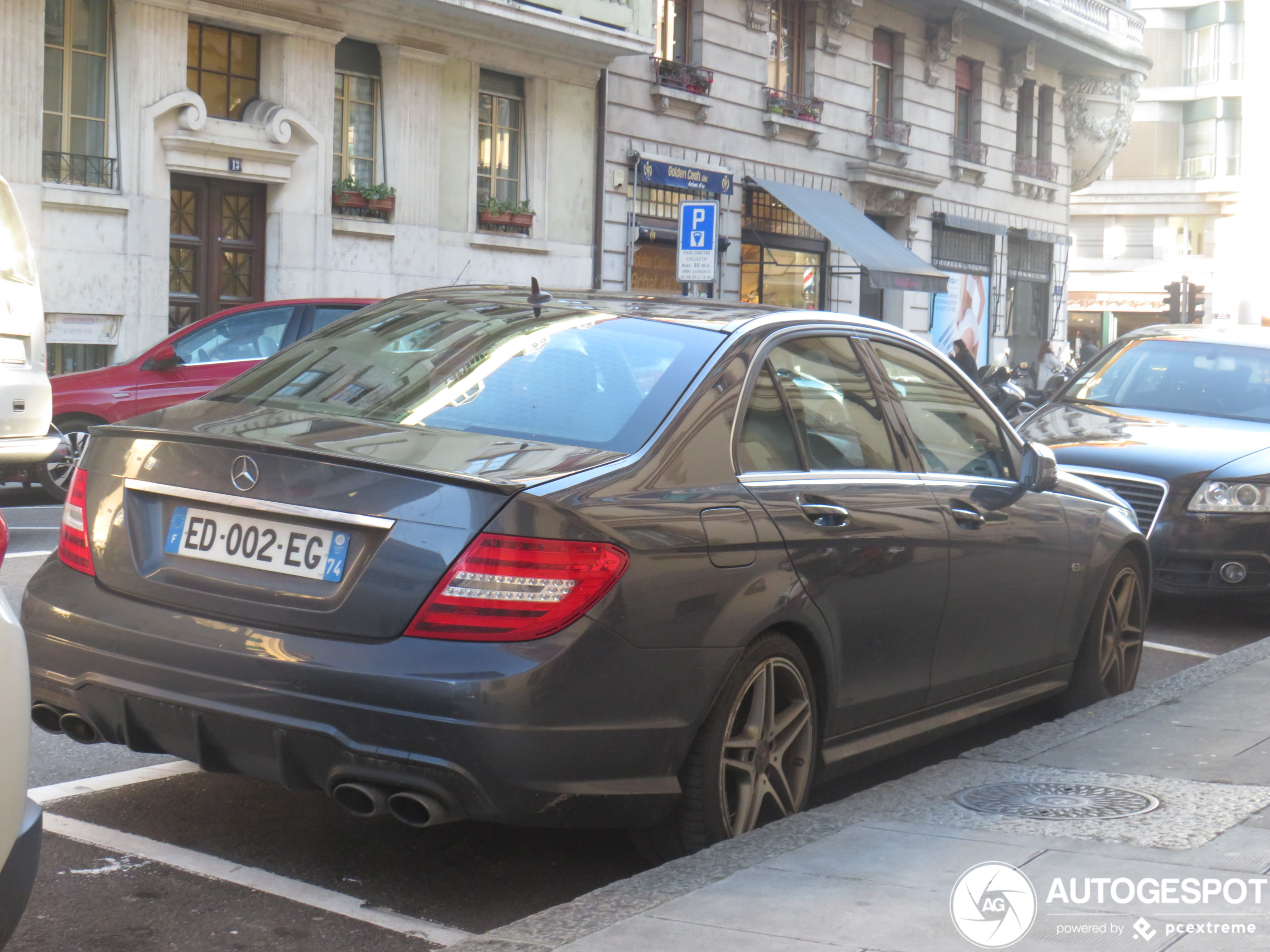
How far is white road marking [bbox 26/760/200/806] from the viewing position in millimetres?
4574

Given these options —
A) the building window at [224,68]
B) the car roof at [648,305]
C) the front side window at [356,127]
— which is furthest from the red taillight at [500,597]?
the front side window at [356,127]

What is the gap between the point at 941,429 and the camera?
5.27m

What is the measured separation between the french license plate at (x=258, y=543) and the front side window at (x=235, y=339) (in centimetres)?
944

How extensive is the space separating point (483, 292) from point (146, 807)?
1.78 m

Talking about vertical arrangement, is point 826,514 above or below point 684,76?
below

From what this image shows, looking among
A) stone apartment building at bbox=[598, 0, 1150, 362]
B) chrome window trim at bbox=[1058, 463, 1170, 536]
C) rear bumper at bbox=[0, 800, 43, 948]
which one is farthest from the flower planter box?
rear bumper at bbox=[0, 800, 43, 948]

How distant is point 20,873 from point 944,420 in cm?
348

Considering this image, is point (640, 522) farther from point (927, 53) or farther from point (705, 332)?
point (927, 53)

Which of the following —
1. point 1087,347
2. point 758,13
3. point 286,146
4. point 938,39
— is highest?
point 938,39

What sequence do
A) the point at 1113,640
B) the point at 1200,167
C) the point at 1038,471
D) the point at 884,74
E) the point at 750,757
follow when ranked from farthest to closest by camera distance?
the point at 1200,167
the point at 884,74
the point at 1113,640
the point at 1038,471
the point at 750,757

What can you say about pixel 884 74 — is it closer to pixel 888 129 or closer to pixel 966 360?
pixel 888 129

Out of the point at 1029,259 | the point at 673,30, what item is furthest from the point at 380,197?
the point at 1029,259

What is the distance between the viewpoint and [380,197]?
19.9m

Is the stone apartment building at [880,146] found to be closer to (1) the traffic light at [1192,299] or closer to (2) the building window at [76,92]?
(1) the traffic light at [1192,299]
